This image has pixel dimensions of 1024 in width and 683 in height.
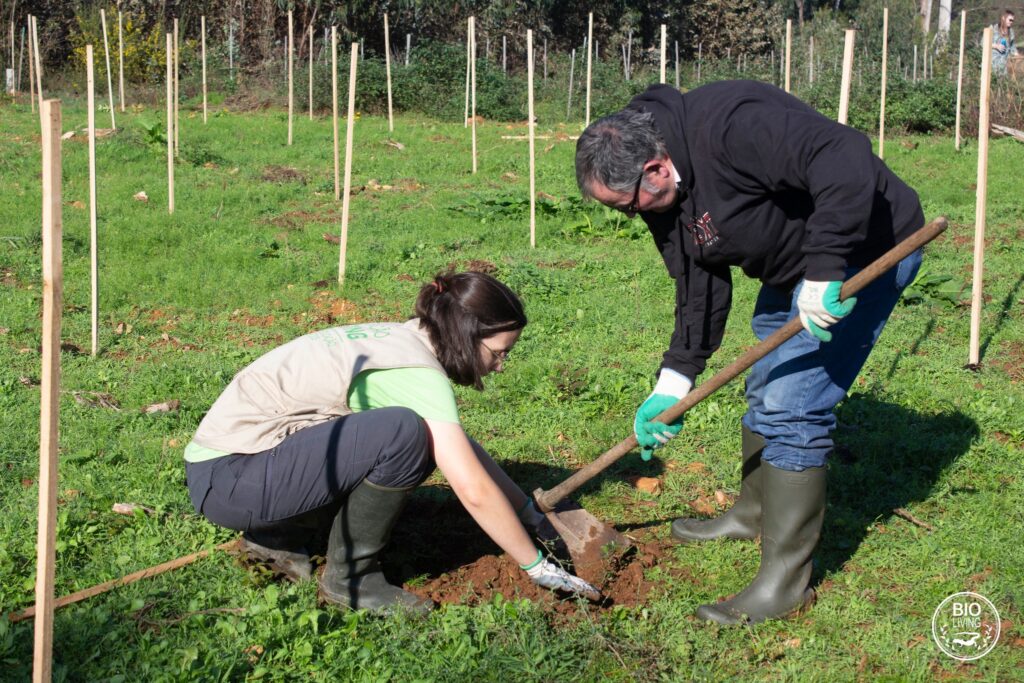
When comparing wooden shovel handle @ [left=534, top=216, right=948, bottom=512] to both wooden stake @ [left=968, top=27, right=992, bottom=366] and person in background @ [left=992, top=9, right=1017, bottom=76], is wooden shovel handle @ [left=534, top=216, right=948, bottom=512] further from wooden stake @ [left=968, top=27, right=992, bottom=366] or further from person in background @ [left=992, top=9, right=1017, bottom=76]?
person in background @ [left=992, top=9, right=1017, bottom=76]

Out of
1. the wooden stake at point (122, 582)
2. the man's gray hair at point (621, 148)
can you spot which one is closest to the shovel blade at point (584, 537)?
the wooden stake at point (122, 582)

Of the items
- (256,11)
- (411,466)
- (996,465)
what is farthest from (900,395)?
(256,11)

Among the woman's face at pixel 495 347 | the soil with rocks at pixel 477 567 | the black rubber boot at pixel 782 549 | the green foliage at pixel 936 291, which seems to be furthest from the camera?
the green foliage at pixel 936 291

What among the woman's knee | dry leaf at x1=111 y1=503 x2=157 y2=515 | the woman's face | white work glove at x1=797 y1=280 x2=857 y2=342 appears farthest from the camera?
dry leaf at x1=111 y1=503 x2=157 y2=515

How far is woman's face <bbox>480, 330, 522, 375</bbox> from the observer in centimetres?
285

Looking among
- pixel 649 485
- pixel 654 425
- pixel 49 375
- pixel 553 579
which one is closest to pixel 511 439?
pixel 649 485

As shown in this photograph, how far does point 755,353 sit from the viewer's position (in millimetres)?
2850

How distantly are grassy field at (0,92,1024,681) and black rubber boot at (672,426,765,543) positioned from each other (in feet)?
0.23

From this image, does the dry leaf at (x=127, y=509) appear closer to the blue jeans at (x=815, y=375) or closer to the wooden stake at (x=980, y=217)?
the blue jeans at (x=815, y=375)

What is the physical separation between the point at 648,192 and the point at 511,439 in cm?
199

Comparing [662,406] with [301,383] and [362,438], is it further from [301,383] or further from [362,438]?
[301,383]

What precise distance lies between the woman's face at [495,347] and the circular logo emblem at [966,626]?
160 cm

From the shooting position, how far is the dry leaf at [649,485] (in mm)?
4016

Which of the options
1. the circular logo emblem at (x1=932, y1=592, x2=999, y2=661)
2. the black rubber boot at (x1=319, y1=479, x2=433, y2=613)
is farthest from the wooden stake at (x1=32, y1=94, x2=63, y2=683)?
the circular logo emblem at (x1=932, y1=592, x2=999, y2=661)
